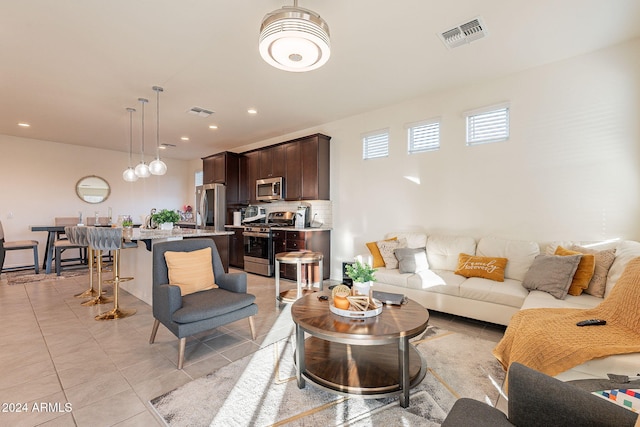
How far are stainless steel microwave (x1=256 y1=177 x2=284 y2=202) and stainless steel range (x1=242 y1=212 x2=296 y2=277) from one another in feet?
1.19

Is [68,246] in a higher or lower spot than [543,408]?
higher

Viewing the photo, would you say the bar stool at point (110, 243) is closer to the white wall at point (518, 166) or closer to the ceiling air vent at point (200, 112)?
the ceiling air vent at point (200, 112)

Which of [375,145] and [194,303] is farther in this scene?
[375,145]

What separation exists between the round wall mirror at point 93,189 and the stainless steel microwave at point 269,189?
4288 mm

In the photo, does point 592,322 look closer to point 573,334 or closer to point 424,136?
point 573,334

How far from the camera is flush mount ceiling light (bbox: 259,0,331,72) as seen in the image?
167 centimetres

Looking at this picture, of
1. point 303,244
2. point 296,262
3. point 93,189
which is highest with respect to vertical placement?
point 93,189

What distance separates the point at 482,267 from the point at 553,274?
0.65 m

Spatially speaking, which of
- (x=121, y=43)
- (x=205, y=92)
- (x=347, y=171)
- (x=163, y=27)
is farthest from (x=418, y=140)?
(x=121, y=43)

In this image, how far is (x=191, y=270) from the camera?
110 inches

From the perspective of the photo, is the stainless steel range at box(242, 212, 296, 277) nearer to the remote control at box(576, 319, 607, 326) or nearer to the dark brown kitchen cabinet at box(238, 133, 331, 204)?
the dark brown kitchen cabinet at box(238, 133, 331, 204)

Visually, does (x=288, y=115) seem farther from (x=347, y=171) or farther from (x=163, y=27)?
(x=163, y=27)

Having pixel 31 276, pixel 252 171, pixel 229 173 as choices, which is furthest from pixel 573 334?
pixel 31 276

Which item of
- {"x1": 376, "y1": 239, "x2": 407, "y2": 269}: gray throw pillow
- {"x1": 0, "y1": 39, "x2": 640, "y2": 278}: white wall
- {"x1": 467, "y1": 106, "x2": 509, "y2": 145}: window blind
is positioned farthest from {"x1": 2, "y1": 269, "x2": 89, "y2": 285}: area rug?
{"x1": 467, "y1": 106, "x2": 509, "y2": 145}: window blind
